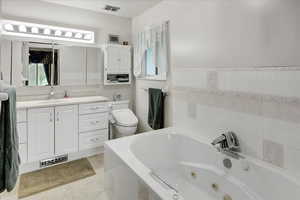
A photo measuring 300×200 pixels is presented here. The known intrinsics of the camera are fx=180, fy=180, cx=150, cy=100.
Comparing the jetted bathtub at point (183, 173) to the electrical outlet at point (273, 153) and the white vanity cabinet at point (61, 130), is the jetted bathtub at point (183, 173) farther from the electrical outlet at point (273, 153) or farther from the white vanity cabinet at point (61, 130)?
the white vanity cabinet at point (61, 130)

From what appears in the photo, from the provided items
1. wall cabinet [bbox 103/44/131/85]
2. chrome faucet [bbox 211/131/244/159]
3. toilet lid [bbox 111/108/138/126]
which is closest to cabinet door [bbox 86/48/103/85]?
wall cabinet [bbox 103/44/131/85]

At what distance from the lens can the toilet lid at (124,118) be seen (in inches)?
112

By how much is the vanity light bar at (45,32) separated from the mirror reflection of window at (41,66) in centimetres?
24

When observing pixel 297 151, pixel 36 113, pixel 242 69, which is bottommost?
pixel 297 151

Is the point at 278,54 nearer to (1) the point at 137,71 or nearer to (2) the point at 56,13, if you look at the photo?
(1) the point at 137,71

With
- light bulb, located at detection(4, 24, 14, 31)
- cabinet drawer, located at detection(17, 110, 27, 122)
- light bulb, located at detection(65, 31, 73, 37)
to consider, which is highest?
light bulb, located at detection(65, 31, 73, 37)

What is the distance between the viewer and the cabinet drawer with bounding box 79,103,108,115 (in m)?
2.65

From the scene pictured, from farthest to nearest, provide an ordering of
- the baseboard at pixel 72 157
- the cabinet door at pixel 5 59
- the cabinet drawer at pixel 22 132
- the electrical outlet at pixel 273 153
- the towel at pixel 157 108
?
the towel at pixel 157 108 < the cabinet door at pixel 5 59 < the baseboard at pixel 72 157 < the cabinet drawer at pixel 22 132 < the electrical outlet at pixel 273 153

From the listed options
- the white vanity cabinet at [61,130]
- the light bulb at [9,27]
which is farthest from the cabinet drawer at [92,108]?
the light bulb at [9,27]

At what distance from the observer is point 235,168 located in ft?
5.10

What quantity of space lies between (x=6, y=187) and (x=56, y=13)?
8.76 ft

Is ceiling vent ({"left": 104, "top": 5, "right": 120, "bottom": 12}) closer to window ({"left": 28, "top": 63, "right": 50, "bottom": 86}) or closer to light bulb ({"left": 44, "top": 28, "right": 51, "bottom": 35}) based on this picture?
light bulb ({"left": 44, "top": 28, "right": 51, "bottom": 35})

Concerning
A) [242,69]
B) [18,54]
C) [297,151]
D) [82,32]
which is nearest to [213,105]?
[242,69]

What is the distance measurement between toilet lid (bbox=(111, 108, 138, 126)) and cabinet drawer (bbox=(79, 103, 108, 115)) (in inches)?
7.7
